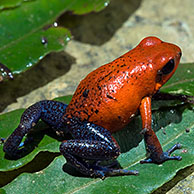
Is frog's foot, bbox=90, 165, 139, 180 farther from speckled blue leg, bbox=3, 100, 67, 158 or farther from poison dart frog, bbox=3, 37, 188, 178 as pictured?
speckled blue leg, bbox=3, 100, 67, 158

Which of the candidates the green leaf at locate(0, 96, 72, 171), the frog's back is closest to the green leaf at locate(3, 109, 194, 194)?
the green leaf at locate(0, 96, 72, 171)

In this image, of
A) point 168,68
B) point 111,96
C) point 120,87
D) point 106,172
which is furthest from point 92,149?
point 168,68

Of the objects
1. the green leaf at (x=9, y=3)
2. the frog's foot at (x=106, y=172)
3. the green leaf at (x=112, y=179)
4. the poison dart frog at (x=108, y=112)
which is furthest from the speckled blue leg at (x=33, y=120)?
the green leaf at (x=9, y=3)

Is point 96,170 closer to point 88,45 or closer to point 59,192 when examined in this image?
point 59,192

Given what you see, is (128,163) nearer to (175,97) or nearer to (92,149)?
(92,149)

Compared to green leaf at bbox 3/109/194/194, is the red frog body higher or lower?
higher

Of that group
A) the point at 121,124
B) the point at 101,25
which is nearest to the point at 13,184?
the point at 121,124
